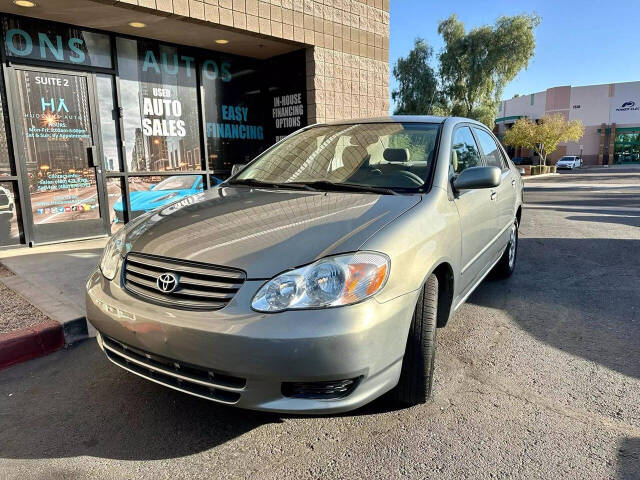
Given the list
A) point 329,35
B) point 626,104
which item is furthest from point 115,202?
point 626,104

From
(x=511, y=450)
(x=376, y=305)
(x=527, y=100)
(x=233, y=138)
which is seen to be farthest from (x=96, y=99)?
(x=527, y=100)

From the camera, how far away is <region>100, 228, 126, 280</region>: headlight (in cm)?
250

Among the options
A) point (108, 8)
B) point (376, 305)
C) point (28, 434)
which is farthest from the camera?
point (108, 8)

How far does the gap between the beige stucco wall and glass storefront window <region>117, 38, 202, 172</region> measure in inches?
59.7

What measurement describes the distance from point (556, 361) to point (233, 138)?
715 centimetres

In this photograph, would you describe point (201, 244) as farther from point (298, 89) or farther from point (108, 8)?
point (298, 89)

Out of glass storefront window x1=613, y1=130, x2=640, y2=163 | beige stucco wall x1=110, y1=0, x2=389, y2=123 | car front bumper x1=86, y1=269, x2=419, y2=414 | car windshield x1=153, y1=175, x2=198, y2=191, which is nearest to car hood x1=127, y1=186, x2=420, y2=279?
car front bumper x1=86, y1=269, x2=419, y2=414

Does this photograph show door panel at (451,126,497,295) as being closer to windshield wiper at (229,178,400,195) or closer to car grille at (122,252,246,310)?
windshield wiper at (229,178,400,195)

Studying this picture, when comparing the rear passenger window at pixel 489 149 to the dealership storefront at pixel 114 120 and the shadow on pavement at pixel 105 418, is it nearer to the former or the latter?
the shadow on pavement at pixel 105 418

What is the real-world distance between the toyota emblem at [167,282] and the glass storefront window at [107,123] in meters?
5.74

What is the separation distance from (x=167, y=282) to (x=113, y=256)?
0.63m

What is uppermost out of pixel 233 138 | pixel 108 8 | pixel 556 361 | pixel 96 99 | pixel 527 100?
pixel 527 100

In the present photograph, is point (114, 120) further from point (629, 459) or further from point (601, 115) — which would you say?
point (601, 115)

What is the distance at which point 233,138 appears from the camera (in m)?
8.87
